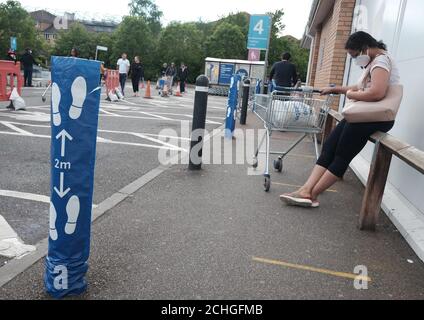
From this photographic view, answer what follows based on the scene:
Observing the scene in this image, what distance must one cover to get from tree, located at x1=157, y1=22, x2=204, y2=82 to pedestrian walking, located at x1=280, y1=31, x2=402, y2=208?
58560mm

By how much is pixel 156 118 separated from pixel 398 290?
931 centimetres

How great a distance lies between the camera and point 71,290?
2365 mm

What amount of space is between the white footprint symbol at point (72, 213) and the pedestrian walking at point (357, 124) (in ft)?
8.19

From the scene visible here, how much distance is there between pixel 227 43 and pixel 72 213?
203 feet

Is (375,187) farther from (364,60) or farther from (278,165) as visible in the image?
(278,165)

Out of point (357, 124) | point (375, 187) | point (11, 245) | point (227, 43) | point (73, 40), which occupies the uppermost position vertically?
point (227, 43)

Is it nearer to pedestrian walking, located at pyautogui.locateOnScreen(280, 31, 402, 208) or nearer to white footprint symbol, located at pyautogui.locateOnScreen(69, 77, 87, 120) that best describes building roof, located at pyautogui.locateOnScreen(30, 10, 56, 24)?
pedestrian walking, located at pyautogui.locateOnScreen(280, 31, 402, 208)

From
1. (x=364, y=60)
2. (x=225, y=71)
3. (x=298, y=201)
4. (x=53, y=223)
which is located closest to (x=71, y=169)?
(x=53, y=223)

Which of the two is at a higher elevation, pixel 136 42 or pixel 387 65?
pixel 136 42

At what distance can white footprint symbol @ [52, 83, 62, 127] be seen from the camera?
85.5 inches

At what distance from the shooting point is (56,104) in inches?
86.0
